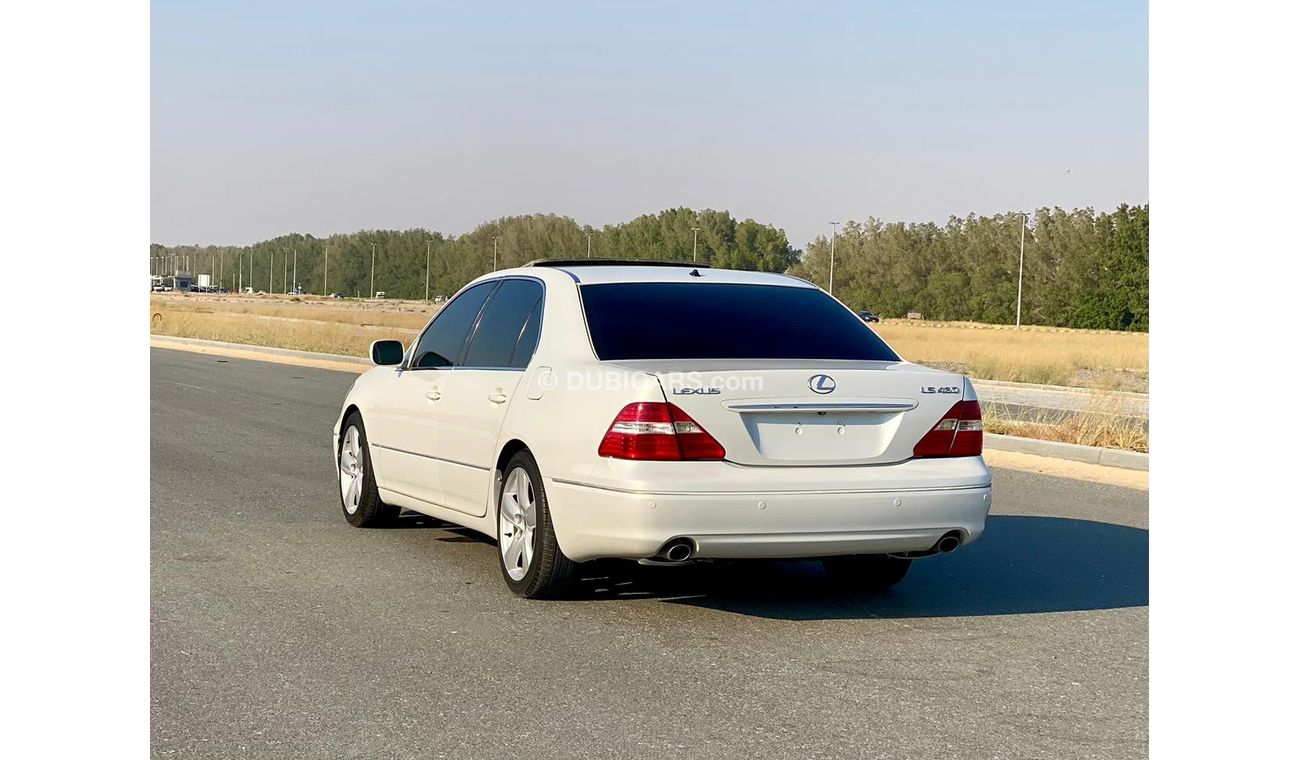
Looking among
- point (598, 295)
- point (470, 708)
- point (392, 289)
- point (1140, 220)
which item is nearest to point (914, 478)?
point (598, 295)

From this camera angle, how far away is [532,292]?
25.4 ft

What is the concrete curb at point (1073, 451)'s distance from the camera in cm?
1447

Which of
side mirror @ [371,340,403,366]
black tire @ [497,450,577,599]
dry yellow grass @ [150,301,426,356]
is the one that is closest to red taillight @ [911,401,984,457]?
black tire @ [497,450,577,599]

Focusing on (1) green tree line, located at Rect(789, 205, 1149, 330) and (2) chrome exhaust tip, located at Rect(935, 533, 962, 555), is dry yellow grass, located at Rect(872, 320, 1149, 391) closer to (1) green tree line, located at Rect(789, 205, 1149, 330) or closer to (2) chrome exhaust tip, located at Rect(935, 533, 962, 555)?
(2) chrome exhaust tip, located at Rect(935, 533, 962, 555)

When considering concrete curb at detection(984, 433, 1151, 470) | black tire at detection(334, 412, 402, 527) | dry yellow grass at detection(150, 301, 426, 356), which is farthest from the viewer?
dry yellow grass at detection(150, 301, 426, 356)

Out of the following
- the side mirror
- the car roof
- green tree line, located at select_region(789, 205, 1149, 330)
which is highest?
green tree line, located at select_region(789, 205, 1149, 330)

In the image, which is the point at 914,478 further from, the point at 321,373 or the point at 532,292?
the point at 321,373

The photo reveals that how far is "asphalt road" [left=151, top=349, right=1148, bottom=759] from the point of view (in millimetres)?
4852

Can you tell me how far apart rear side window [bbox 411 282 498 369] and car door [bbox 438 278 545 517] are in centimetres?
16

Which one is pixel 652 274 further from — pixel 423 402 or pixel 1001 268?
pixel 1001 268

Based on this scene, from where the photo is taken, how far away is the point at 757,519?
6.34m

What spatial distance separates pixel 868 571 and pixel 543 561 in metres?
1.84

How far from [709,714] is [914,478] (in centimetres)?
193

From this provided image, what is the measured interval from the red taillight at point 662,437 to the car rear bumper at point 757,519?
0.16 m
